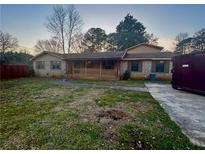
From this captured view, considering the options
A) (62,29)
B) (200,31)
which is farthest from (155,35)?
(62,29)

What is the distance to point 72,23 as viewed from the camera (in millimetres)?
29500

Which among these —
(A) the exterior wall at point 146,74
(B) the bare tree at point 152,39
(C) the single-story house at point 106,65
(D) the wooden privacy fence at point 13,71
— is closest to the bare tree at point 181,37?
(B) the bare tree at point 152,39

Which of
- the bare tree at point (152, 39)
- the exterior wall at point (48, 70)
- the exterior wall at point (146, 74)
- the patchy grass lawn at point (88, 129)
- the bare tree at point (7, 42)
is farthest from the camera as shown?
the bare tree at point (152, 39)

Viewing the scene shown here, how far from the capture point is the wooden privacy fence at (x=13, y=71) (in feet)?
55.3

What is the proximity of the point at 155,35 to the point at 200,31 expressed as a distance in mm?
9164

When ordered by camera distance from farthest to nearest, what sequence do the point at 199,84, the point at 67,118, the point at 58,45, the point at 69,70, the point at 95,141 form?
the point at 58,45
the point at 69,70
the point at 199,84
the point at 67,118
the point at 95,141

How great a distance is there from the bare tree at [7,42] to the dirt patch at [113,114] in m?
30.4

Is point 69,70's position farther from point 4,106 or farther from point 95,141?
point 95,141

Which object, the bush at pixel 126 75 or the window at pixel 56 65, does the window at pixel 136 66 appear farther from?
the window at pixel 56 65

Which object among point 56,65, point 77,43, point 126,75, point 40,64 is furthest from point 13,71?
point 77,43

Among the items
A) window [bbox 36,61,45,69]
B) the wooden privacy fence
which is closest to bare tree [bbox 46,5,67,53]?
window [bbox 36,61,45,69]

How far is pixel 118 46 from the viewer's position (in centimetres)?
3500

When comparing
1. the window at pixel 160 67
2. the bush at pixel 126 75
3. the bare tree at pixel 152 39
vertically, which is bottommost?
the bush at pixel 126 75

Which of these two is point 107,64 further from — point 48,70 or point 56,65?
point 48,70
